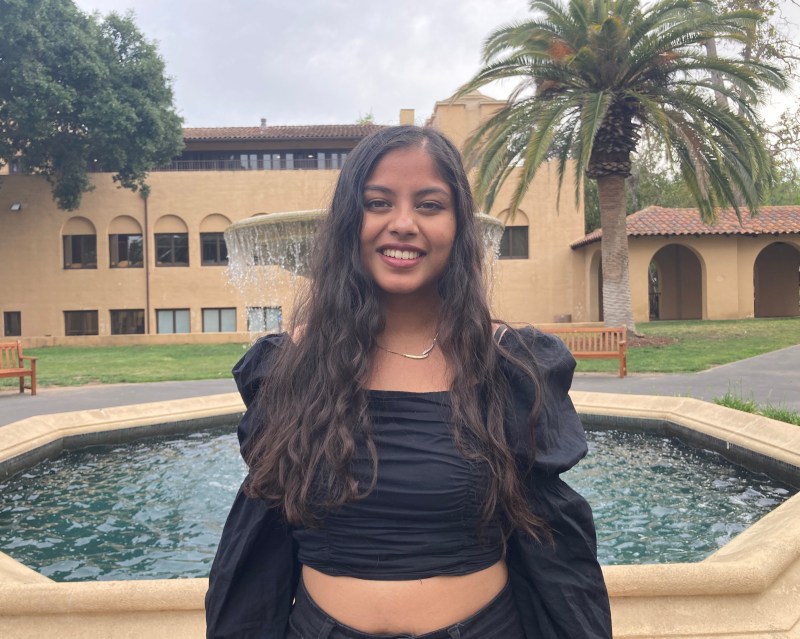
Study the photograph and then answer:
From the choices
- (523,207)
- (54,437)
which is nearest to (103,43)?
(523,207)

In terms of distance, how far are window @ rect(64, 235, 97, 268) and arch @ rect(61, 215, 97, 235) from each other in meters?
0.16

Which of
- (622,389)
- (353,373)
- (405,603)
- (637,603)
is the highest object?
(353,373)

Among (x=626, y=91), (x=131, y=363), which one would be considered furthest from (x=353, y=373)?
(x=131, y=363)

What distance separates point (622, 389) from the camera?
9.81 m

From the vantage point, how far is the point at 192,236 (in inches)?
1083

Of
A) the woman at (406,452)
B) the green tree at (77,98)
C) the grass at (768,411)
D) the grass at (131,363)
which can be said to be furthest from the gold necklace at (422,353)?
the green tree at (77,98)

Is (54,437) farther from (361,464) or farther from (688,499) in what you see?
(361,464)

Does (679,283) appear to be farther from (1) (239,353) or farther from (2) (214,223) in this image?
(1) (239,353)

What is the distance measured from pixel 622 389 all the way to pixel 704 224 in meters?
16.2

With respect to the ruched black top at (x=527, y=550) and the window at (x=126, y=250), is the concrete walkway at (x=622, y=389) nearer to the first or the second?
the ruched black top at (x=527, y=550)

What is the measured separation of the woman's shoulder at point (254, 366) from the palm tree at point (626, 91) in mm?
11547

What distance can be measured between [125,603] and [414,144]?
2049 mm

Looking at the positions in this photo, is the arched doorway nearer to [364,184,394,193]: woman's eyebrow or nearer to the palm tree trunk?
the palm tree trunk

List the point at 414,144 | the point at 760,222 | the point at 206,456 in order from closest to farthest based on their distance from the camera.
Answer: the point at 414,144 → the point at 206,456 → the point at 760,222
